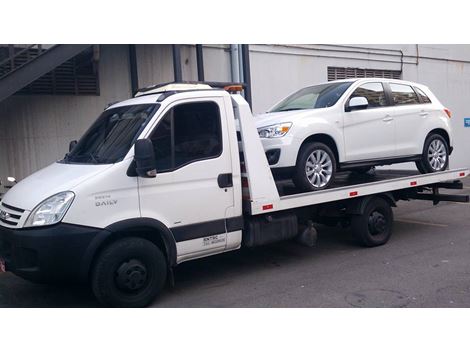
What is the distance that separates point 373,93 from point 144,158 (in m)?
4.12

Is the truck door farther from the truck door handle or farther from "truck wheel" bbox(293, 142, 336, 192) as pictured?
"truck wheel" bbox(293, 142, 336, 192)

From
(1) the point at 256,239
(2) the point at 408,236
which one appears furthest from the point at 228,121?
(2) the point at 408,236

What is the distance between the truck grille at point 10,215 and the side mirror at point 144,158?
1.23m

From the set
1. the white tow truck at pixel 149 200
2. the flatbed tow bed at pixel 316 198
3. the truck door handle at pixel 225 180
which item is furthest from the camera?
the flatbed tow bed at pixel 316 198

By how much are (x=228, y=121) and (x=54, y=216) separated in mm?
2262

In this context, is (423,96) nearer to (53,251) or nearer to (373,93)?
(373,93)

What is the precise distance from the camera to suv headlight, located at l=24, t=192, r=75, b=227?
4.79m

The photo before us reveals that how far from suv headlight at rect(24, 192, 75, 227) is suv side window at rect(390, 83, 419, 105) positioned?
5.27 metres

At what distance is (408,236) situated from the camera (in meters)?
8.31

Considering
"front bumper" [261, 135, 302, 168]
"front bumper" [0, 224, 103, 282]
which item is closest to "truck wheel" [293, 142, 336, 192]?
"front bumper" [261, 135, 302, 168]

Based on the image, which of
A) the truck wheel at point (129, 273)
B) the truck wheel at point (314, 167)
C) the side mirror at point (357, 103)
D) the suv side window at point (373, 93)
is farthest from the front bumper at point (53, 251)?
the suv side window at point (373, 93)

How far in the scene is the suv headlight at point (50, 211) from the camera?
15.7 ft

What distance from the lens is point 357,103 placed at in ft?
23.1

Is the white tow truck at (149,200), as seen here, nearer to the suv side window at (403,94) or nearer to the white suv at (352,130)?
the white suv at (352,130)
